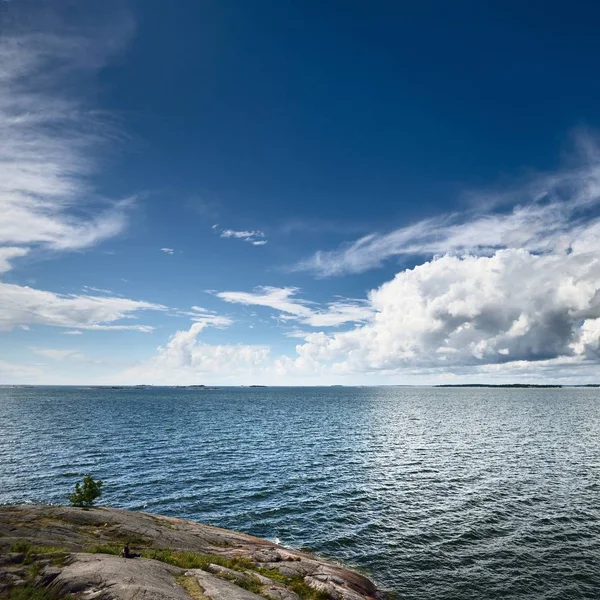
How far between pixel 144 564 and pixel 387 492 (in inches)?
1617

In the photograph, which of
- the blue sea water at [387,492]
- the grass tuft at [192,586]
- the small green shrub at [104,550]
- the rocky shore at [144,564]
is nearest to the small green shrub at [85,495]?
the rocky shore at [144,564]

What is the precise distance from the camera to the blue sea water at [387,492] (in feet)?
112

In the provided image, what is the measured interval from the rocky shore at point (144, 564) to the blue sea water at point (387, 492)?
26.5 ft

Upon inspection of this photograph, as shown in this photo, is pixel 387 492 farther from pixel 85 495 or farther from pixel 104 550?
pixel 104 550

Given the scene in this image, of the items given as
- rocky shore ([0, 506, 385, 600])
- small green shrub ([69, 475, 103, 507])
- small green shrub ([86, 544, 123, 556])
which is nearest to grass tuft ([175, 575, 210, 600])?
rocky shore ([0, 506, 385, 600])

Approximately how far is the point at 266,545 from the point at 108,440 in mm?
77419

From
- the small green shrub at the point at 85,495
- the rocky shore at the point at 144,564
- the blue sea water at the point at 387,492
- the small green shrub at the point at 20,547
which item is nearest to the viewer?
the rocky shore at the point at 144,564

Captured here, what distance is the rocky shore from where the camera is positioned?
1844cm

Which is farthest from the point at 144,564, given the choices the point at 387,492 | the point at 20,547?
the point at 387,492

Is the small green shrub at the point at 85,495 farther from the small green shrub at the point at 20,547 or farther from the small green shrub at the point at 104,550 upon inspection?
the small green shrub at the point at 20,547

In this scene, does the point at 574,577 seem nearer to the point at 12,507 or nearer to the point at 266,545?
the point at 266,545

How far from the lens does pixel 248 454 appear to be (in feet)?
263

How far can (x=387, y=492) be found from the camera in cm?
5450

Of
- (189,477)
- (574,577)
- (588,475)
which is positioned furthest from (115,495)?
(588,475)
